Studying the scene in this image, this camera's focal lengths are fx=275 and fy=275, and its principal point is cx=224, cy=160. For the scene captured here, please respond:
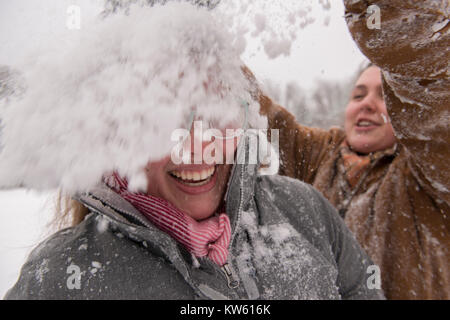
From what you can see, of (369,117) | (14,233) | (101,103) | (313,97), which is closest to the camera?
(101,103)

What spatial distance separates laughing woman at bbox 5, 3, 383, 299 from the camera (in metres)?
0.64

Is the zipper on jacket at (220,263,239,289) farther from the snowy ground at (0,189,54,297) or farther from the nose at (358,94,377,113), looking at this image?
the snowy ground at (0,189,54,297)

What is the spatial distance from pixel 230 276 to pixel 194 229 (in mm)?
172

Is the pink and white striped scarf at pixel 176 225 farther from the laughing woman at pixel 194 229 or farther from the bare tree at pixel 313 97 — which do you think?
the bare tree at pixel 313 97

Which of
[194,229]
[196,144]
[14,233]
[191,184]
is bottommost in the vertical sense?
[14,233]

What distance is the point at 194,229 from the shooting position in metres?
0.83

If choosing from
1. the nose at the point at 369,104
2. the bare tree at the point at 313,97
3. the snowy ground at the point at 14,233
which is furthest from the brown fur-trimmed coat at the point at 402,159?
the snowy ground at the point at 14,233

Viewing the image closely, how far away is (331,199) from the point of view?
1.69 metres

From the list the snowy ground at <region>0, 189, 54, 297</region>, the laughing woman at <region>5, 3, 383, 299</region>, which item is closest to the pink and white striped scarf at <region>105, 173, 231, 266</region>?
the laughing woman at <region>5, 3, 383, 299</region>

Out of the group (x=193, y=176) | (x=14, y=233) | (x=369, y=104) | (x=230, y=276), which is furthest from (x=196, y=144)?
(x=14, y=233)

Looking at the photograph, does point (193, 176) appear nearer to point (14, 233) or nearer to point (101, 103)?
point (101, 103)

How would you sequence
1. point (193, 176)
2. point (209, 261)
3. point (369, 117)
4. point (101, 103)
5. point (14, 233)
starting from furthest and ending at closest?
point (14, 233) < point (369, 117) < point (193, 176) < point (209, 261) < point (101, 103)

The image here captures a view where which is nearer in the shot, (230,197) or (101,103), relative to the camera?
(101,103)

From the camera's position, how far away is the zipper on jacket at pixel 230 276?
80 centimetres
